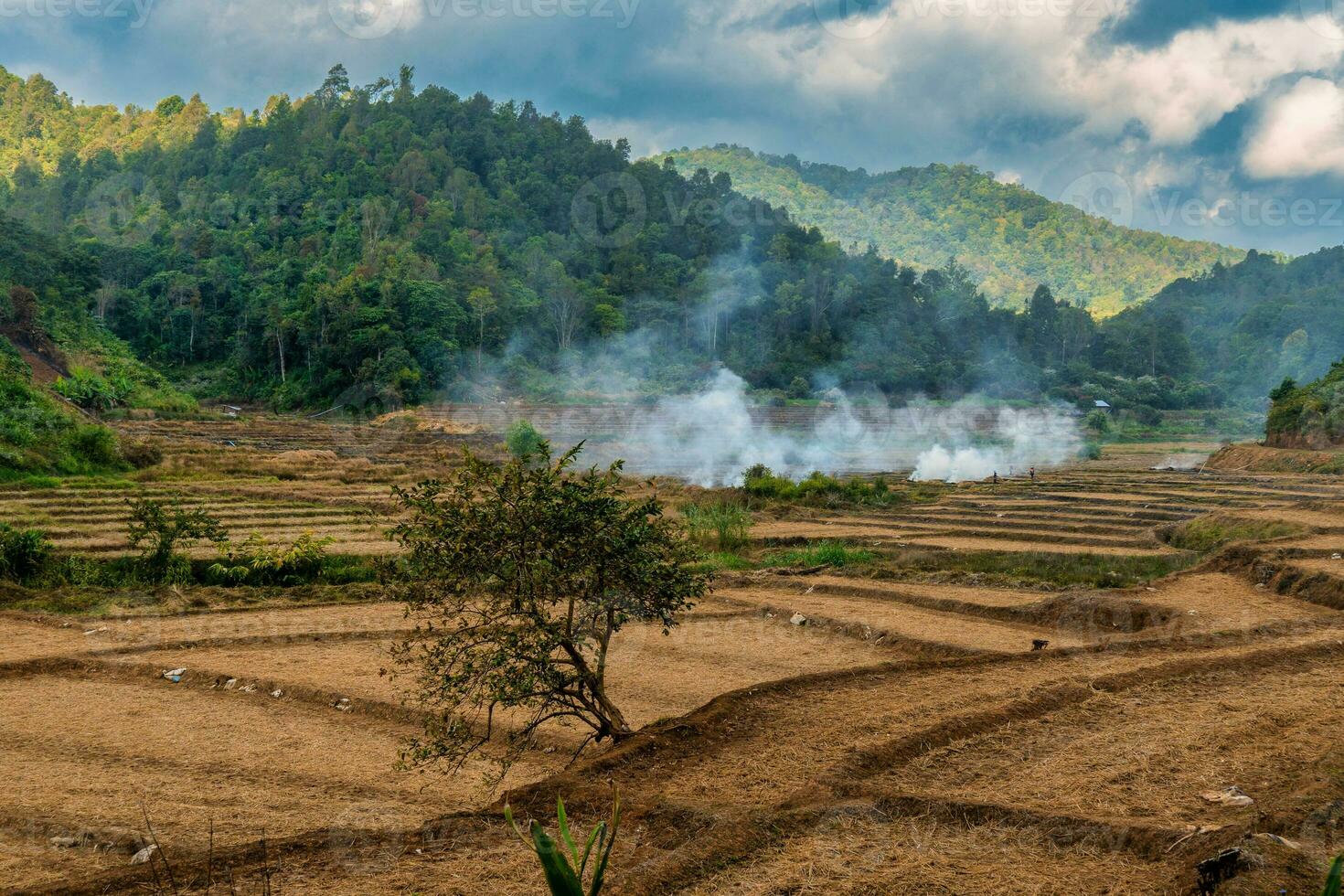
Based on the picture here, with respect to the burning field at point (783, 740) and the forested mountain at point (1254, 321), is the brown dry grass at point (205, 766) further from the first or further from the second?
the forested mountain at point (1254, 321)

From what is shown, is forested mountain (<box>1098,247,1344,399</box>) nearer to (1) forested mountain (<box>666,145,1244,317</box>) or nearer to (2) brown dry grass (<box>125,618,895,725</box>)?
(1) forested mountain (<box>666,145,1244,317</box>)

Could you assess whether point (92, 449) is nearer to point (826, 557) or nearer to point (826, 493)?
point (826, 493)

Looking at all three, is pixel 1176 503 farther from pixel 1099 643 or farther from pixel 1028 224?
pixel 1028 224

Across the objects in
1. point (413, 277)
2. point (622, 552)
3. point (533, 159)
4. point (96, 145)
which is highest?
point (96, 145)

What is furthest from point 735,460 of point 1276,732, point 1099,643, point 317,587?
point 1276,732

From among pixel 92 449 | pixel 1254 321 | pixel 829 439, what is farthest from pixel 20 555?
pixel 1254 321
